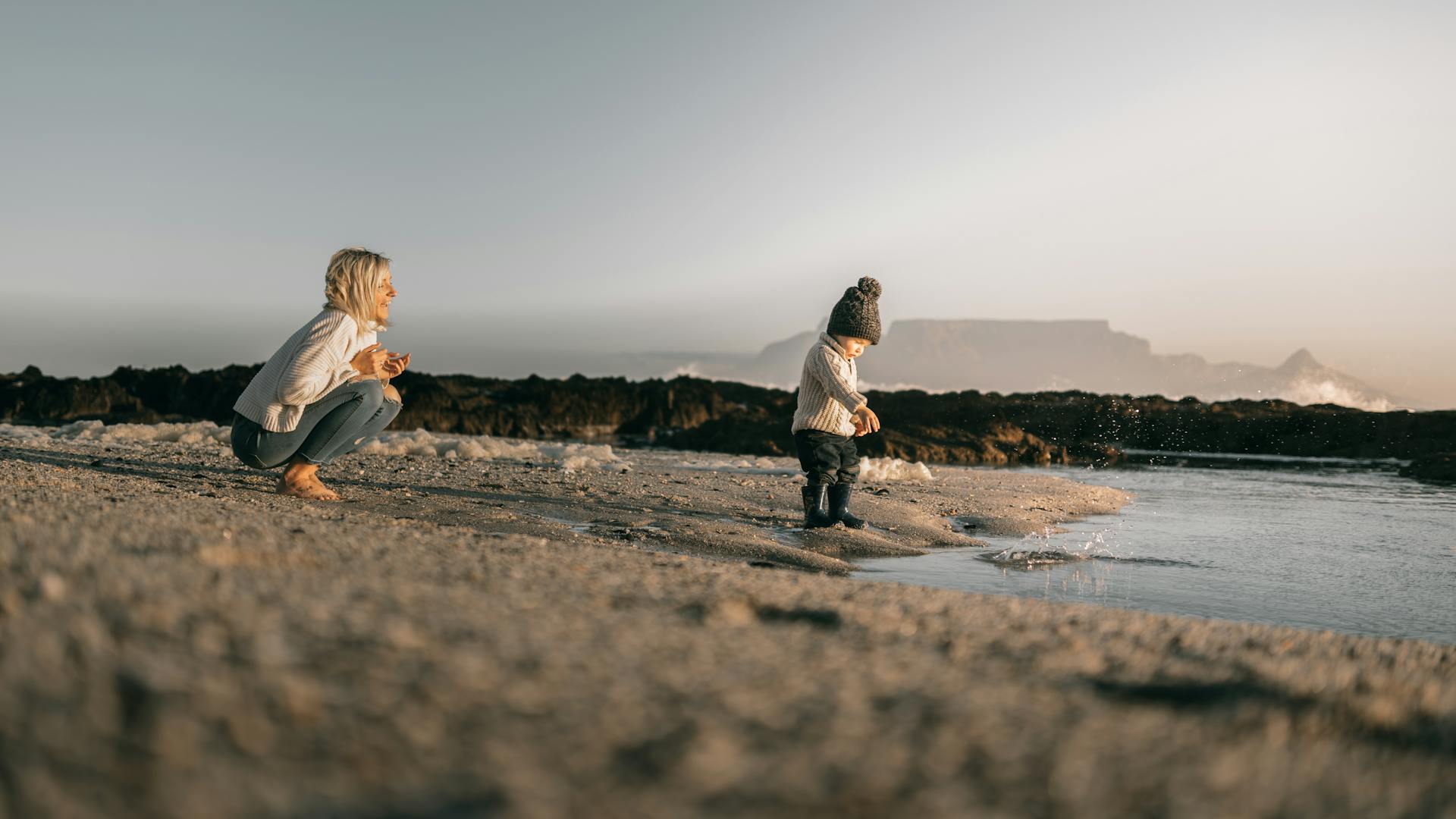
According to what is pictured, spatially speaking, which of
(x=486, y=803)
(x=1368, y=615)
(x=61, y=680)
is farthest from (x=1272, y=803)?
(x=1368, y=615)

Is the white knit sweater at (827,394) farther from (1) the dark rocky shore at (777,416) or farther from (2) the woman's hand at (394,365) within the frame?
(1) the dark rocky shore at (777,416)

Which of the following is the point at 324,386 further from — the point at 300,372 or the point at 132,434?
the point at 132,434

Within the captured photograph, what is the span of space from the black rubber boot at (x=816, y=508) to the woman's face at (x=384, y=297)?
2819mm

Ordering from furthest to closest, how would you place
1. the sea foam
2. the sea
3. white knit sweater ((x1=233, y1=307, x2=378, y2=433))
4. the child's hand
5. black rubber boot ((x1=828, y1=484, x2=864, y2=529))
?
1. the sea foam
2. the child's hand
3. black rubber boot ((x1=828, y1=484, x2=864, y2=529))
4. white knit sweater ((x1=233, y1=307, x2=378, y2=433))
5. the sea

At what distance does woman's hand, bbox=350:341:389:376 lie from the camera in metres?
5.20

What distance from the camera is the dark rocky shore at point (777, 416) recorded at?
1927 centimetres

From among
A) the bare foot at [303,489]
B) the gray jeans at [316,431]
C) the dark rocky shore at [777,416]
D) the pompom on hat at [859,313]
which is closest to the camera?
the gray jeans at [316,431]

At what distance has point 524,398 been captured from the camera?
28.4m

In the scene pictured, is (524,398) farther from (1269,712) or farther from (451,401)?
(1269,712)

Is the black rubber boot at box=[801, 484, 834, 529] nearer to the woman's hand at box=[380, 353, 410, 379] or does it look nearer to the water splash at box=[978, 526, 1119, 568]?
the water splash at box=[978, 526, 1119, 568]

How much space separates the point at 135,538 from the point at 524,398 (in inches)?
1036

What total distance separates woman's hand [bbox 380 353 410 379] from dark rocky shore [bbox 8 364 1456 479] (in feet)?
40.8

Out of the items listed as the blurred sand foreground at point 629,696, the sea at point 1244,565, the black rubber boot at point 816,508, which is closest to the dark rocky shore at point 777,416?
the sea at point 1244,565

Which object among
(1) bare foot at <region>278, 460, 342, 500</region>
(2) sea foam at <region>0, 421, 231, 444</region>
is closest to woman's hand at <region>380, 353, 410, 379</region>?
(1) bare foot at <region>278, 460, 342, 500</region>
